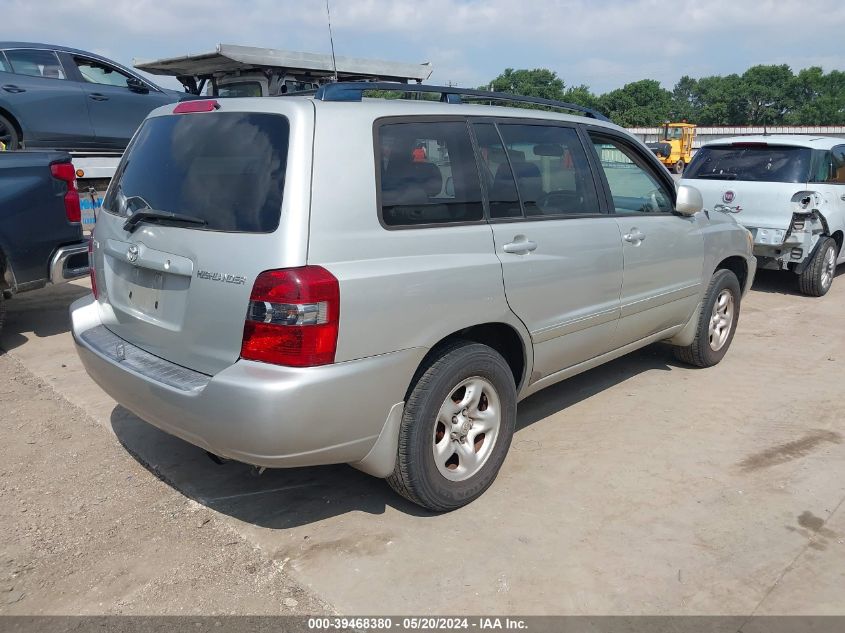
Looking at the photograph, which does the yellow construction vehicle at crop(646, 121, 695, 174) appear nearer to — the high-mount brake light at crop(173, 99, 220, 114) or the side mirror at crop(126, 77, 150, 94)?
the side mirror at crop(126, 77, 150, 94)

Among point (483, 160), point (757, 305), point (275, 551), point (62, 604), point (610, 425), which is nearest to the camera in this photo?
point (62, 604)

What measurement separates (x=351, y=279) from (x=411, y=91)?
3.63 feet

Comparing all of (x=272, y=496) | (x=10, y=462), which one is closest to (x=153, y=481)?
(x=272, y=496)

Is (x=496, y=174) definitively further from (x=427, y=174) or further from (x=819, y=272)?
(x=819, y=272)

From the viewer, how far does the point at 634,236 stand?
414cm

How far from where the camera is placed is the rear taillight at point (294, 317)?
2533 mm

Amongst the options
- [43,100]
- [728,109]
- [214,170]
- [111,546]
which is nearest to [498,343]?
[214,170]

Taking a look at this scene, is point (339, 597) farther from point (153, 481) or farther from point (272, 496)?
point (153, 481)

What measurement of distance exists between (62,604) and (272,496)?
1030 mm

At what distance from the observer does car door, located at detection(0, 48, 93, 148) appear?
8.08 metres

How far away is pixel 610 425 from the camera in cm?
431

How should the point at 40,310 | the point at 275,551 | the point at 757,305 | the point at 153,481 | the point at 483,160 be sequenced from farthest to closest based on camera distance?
1. the point at 757,305
2. the point at 40,310
3. the point at 153,481
4. the point at 483,160
5. the point at 275,551

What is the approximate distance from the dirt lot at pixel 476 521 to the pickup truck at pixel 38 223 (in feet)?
4.14

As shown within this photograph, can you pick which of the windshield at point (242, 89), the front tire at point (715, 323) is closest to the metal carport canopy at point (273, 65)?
the windshield at point (242, 89)
